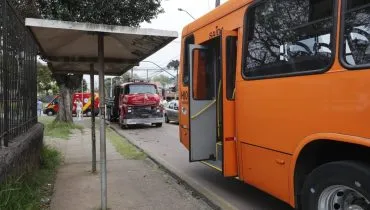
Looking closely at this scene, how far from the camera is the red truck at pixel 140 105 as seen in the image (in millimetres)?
20859

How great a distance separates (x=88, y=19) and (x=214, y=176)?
28.9 feet

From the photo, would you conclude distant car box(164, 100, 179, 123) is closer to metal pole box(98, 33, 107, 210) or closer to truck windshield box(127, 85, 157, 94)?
truck windshield box(127, 85, 157, 94)

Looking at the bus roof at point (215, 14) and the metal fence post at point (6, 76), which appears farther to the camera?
the bus roof at point (215, 14)

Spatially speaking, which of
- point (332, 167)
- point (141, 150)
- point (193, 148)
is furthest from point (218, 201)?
point (141, 150)

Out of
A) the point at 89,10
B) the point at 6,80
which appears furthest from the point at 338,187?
the point at 89,10

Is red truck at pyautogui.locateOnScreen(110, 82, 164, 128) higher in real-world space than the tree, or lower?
lower

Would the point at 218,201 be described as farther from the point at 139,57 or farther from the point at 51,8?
the point at 51,8

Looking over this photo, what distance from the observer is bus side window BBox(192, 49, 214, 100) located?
24.7 feet

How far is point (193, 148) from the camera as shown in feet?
24.1

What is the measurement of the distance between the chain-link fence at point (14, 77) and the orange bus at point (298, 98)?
2.67 metres

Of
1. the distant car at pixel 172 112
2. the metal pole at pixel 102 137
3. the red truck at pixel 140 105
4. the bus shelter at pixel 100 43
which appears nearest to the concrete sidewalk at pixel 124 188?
the metal pole at pixel 102 137

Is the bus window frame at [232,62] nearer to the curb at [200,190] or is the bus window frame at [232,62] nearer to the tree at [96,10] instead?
the curb at [200,190]

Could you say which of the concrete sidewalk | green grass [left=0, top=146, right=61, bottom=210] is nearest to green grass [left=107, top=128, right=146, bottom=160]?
the concrete sidewalk

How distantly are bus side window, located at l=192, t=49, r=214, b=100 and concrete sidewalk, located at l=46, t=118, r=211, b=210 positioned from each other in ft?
5.24
